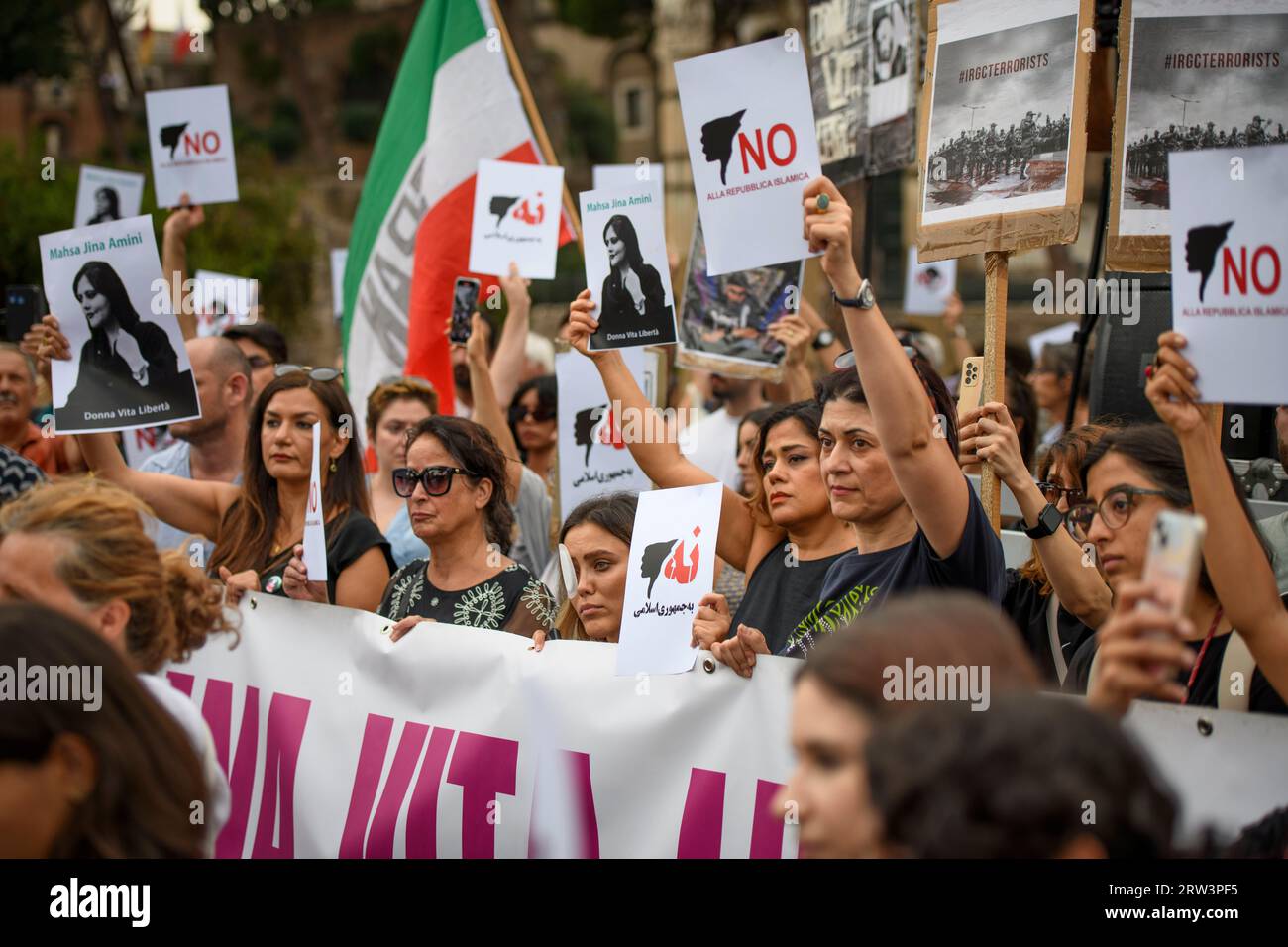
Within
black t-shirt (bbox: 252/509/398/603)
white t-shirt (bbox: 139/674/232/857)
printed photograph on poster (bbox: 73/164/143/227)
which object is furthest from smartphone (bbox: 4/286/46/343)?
white t-shirt (bbox: 139/674/232/857)

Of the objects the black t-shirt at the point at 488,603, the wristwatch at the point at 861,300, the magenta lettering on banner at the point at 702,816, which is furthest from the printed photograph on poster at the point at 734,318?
the wristwatch at the point at 861,300

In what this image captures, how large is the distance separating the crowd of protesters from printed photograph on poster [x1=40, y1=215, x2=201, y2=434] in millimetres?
99

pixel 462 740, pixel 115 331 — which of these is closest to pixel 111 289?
pixel 115 331

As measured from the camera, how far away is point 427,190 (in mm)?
6867

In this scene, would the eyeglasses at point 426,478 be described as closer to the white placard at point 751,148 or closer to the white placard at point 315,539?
the white placard at point 315,539

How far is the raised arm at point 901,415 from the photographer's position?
288 centimetres

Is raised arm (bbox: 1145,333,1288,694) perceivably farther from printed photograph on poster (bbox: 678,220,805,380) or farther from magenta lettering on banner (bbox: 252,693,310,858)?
printed photograph on poster (bbox: 678,220,805,380)

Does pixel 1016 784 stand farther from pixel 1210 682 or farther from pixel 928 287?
pixel 928 287

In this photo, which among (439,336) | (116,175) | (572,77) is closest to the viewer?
(439,336)

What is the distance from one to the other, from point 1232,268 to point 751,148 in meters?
1.81

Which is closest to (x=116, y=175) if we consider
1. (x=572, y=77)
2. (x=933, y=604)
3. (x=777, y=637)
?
(x=777, y=637)

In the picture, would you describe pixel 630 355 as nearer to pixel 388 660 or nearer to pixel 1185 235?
pixel 388 660

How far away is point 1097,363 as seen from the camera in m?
5.37

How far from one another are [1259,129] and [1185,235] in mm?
897
